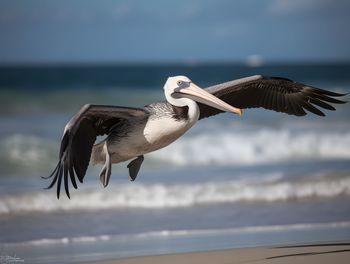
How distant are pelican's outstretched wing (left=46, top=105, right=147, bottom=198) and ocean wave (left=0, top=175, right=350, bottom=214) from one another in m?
3.17

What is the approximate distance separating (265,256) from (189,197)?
152 inches

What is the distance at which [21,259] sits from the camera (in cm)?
884

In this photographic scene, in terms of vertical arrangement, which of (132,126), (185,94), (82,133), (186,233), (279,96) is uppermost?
(279,96)

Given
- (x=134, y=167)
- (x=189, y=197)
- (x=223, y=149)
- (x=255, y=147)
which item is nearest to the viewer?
(x=134, y=167)

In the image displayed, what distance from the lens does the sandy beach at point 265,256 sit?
8.30m

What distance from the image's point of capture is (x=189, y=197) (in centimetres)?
1230

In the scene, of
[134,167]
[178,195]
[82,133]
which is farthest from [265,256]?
[178,195]

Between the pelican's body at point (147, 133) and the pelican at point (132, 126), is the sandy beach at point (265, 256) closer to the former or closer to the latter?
the pelican at point (132, 126)

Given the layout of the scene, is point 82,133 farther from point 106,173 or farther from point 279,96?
point 279,96

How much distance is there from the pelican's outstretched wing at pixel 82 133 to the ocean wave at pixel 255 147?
7111 mm

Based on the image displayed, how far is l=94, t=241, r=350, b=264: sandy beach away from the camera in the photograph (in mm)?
8297

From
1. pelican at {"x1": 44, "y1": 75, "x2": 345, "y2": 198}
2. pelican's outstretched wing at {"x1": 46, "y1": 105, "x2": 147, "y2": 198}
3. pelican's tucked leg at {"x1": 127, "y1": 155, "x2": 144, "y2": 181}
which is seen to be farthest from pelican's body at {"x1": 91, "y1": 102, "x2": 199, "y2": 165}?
pelican's tucked leg at {"x1": 127, "y1": 155, "x2": 144, "y2": 181}

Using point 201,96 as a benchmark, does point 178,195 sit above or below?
below

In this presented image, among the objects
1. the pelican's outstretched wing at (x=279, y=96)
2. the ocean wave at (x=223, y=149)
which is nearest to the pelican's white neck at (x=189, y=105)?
the pelican's outstretched wing at (x=279, y=96)
